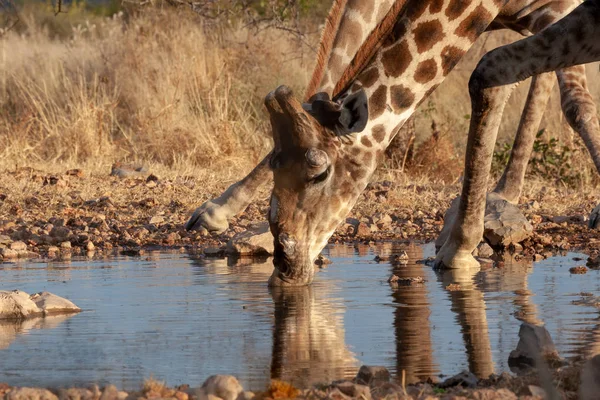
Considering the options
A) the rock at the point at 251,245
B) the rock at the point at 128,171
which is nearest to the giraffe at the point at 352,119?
the rock at the point at 251,245

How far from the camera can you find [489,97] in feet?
23.3

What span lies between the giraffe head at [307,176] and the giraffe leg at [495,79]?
77cm

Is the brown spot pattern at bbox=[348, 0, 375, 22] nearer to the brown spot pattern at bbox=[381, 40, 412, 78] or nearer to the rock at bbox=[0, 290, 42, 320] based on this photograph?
the brown spot pattern at bbox=[381, 40, 412, 78]

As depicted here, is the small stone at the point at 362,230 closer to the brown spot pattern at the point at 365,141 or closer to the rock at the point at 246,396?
the brown spot pattern at the point at 365,141

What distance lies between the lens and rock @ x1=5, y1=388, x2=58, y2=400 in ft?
→ 12.5

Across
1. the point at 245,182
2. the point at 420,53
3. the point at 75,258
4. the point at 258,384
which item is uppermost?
the point at 420,53

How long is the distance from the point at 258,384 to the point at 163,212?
5.98m

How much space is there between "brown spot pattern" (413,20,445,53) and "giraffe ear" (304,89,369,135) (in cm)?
65

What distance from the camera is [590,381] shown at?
379 cm

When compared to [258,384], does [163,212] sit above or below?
above

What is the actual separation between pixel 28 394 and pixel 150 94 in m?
11.7

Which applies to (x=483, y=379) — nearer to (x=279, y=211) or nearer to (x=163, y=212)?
(x=279, y=211)

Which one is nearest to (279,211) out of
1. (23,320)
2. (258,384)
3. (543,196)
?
(23,320)

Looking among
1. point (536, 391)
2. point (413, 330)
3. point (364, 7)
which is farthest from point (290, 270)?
point (536, 391)
